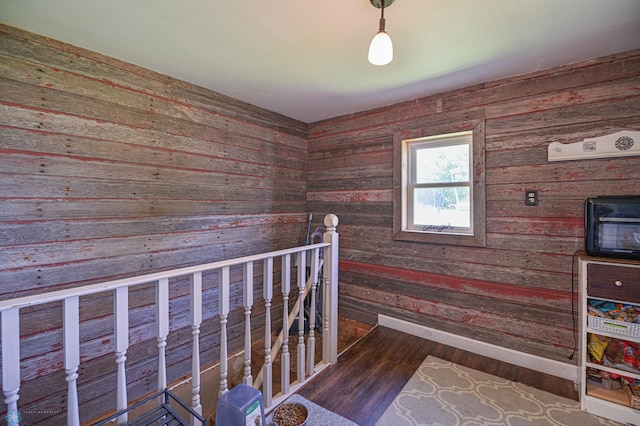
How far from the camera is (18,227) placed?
183cm

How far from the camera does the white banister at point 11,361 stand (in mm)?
979

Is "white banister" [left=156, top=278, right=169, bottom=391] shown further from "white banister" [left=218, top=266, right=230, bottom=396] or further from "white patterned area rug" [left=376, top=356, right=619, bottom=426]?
"white patterned area rug" [left=376, top=356, right=619, bottom=426]

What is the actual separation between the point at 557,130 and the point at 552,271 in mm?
1115

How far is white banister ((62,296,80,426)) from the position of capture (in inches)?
42.8

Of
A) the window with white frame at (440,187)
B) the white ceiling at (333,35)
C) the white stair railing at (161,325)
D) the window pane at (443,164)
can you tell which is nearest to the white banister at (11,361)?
the white stair railing at (161,325)

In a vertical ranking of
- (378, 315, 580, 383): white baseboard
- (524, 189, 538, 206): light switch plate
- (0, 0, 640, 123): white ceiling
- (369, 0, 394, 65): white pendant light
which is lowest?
(378, 315, 580, 383): white baseboard

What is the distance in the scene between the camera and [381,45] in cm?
147

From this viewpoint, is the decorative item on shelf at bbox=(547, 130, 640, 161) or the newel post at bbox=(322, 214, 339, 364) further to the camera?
the newel post at bbox=(322, 214, 339, 364)

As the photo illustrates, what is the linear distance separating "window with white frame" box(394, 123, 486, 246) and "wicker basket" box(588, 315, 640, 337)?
0.89 meters

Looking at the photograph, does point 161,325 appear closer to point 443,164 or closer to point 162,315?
point 162,315

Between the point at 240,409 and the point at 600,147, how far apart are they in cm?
284

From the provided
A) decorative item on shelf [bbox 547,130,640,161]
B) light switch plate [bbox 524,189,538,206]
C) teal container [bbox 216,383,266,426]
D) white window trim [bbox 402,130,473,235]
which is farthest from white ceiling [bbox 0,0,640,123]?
teal container [bbox 216,383,266,426]

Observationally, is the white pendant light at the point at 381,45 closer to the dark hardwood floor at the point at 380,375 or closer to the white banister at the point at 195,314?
the white banister at the point at 195,314

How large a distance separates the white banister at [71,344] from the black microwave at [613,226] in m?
2.90
